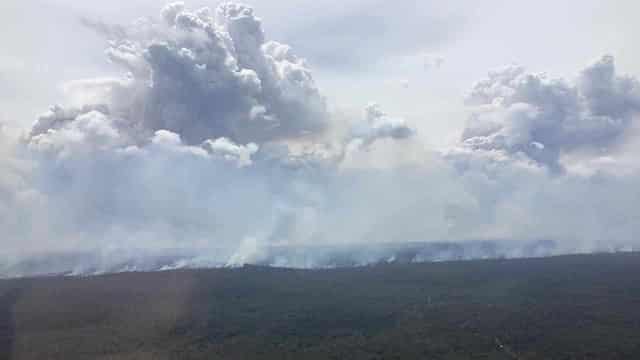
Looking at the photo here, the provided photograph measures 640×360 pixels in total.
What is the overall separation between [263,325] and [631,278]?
10656 cm

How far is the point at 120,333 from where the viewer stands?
10000 centimetres

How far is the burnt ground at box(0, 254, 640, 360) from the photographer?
287 ft

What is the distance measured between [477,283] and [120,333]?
3584 inches

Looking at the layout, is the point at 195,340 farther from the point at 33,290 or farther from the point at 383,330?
the point at 33,290

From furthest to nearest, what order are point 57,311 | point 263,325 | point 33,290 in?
point 33,290, point 57,311, point 263,325

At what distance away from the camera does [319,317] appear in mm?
113625

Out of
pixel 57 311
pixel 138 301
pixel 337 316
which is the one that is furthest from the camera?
pixel 138 301

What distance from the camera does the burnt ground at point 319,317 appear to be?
87375 millimetres

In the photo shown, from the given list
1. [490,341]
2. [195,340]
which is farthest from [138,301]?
[490,341]

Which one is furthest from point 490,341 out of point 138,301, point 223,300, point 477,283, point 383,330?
point 477,283

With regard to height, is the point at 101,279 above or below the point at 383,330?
above

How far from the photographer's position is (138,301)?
137 m

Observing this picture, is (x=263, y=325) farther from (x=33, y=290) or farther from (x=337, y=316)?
(x=33, y=290)

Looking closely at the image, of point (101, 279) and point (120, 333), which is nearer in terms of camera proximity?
point (120, 333)
